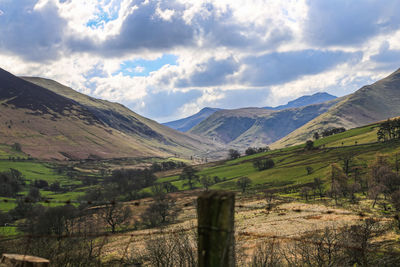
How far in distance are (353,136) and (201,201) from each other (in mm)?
215678

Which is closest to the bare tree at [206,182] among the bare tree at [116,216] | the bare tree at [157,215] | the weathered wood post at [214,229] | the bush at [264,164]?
the bush at [264,164]

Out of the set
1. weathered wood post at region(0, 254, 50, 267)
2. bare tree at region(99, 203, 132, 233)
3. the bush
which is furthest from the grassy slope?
weathered wood post at region(0, 254, 50, 267)

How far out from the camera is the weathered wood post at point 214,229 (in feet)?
14.8

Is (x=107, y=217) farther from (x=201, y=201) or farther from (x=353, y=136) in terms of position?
(x=353, y=136)

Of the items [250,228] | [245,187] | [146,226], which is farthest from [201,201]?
[245,187]

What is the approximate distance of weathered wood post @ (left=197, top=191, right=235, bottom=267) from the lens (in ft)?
14.8

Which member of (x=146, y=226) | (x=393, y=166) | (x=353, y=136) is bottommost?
(x=146, y=226)

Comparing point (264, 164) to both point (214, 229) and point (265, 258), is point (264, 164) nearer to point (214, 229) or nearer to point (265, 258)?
point (265, 258)

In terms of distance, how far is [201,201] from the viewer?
181 inches

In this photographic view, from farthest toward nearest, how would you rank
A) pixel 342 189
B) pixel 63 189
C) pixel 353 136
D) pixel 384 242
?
pixel 353 136, pixel 63 189, pixel 342 189, pixel 384 242

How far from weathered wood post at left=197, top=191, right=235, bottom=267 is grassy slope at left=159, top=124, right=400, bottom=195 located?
5039 inches

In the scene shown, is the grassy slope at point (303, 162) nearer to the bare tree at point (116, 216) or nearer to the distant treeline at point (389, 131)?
the distant treeline at point (389, 131)

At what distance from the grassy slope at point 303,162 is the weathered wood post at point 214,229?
128m

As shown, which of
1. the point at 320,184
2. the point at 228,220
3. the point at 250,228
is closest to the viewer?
the point at 228,220
